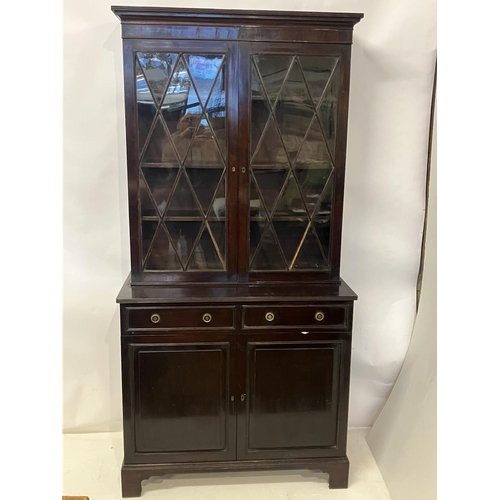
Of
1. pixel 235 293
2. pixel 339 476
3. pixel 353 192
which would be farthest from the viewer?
pixel 353 192

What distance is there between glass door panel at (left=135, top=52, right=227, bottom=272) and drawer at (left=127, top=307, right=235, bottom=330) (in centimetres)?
21

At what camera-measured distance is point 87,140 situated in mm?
2162

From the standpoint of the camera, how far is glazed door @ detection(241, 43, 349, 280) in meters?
1.88

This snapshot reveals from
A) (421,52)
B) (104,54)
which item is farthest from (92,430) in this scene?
(421,52)

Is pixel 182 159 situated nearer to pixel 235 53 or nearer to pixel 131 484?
pixel 235 53

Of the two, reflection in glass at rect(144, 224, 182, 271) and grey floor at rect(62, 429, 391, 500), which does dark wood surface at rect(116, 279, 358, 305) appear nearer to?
reflection in glass at rect(144, 224, 182, 271)

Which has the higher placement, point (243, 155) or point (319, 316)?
point (243, 155)

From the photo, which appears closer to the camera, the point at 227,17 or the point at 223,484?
the point at 227,17

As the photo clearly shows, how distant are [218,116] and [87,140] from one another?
0.64m

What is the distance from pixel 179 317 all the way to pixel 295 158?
30.2 inches

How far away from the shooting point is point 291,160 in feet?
6.40

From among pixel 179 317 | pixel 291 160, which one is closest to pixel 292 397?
pixel 179 317

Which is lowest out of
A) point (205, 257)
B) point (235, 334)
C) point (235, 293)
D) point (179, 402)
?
point (179, 402)

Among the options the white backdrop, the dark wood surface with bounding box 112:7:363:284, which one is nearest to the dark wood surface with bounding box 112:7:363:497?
the dark wood surface with bounding box 112:7:363:284
